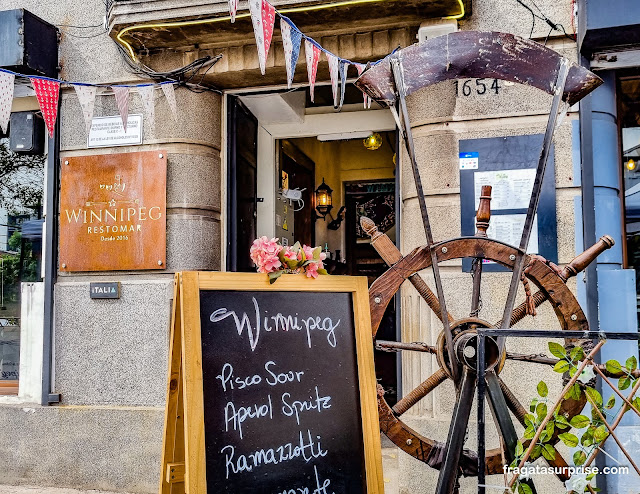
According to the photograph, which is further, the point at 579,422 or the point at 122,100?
the point at 122,100

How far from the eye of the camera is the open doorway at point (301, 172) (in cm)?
509

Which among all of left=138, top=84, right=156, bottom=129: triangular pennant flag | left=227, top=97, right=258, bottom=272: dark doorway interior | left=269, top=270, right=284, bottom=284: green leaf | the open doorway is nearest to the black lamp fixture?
the open doorway

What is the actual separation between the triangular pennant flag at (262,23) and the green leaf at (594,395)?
8.18 feet

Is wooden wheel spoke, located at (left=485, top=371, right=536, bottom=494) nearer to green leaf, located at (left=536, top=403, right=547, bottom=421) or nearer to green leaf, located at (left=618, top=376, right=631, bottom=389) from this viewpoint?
green leaf, located at (left=536, top=403, right=547, bottom=421)

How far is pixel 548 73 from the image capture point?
279cm

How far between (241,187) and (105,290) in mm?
1426

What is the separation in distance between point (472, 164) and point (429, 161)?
31 centimetres

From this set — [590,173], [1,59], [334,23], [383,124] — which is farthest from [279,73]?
[590,173]

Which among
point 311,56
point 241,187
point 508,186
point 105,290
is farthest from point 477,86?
point 105,290

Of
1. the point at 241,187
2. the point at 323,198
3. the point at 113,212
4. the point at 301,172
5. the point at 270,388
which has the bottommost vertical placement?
the point at 270,388

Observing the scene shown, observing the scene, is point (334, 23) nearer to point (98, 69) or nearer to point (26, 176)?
point (98, 69)

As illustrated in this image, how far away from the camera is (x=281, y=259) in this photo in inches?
100

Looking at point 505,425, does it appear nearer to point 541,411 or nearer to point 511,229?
point 541,411

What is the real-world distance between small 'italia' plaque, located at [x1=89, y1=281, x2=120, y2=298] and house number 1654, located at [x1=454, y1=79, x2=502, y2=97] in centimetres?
305
